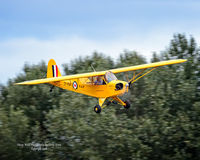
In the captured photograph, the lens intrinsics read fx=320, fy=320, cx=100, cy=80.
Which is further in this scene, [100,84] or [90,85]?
[90,85]

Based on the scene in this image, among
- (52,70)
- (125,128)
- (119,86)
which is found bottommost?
A: (125,128)

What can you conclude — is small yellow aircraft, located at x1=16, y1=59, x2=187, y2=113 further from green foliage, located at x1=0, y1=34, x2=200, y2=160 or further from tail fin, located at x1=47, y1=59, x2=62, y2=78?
green foliage, located at x1=0, y1=34, x2=200, y2=160

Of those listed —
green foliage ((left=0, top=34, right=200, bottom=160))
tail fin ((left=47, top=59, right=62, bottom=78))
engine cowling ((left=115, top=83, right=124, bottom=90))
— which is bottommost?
green foliage ((left=0, top=34, right=200, bottom=160))

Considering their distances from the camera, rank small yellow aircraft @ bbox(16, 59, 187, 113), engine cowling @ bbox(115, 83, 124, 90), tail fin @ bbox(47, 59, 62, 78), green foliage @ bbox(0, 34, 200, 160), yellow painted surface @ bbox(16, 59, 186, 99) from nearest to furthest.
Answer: engine cowling @ bbox(115, 83, 124, 90)
small yellow aircraft @ bbox(16, 59, 187, 113)
yellow painted surface @ bbox(16, 59, 186, 99)
tail fin @ bbox(47, 59, 62, 78)
green foliage @ bbox(0, 34, 200, 160)

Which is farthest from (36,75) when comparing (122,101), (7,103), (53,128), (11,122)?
(122,101)

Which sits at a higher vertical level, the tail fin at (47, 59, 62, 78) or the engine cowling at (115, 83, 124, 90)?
the tail fin at (47, 59, 62, 78)

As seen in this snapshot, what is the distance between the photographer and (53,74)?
67.5ft

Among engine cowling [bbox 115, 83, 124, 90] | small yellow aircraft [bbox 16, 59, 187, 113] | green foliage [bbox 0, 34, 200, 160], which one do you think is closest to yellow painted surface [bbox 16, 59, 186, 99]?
small yellow aircraft [bbox 16, 59, 187, 113]

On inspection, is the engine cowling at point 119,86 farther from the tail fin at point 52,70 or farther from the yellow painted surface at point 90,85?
the tail fin at point 52,70

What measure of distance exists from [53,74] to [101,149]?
726cm

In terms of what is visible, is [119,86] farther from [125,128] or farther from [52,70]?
[125,128]

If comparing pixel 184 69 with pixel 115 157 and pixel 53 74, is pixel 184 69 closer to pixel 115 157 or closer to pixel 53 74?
pixel 115 157

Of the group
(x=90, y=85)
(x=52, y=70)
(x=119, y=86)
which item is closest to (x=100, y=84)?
(x=90, y=85)

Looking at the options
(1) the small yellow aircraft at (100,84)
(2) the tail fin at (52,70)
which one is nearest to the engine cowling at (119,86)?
(1) the small yellow aircraft at (100,84)
